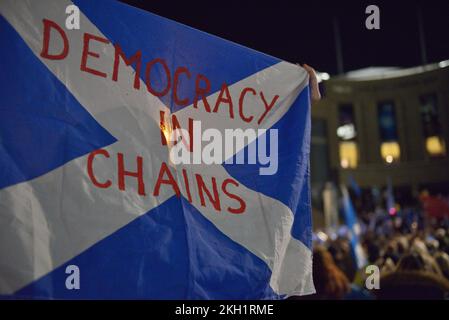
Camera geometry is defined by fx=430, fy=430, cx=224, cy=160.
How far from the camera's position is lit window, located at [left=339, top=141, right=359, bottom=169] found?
2883 centimetres

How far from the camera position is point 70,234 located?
71.4 inches

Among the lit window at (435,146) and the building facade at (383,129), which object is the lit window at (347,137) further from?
the lit window at (435,146)

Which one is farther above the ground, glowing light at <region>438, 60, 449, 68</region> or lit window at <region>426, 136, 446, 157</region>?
glowing light at <region>438, 60, 449, 68</region>

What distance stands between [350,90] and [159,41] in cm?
2903

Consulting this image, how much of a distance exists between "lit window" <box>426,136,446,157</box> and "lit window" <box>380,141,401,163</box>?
1.85m

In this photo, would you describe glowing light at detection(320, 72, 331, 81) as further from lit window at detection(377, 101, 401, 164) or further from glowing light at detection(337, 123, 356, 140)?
lit window at detection(377, 101, 401, 164)

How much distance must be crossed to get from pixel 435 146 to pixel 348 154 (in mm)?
5352

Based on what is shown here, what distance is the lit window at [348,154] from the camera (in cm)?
2883

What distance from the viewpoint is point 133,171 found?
204cm

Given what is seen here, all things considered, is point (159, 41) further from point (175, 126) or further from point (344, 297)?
point (344, 297)

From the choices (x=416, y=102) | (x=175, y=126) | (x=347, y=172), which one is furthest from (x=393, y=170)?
(x=175, y=126)

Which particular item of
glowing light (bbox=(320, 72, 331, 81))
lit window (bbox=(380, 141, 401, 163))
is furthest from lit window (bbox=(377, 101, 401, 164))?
glowing light (bbox=(320, 72, 331, 81))

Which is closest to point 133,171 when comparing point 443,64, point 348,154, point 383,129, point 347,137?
point 348,154
